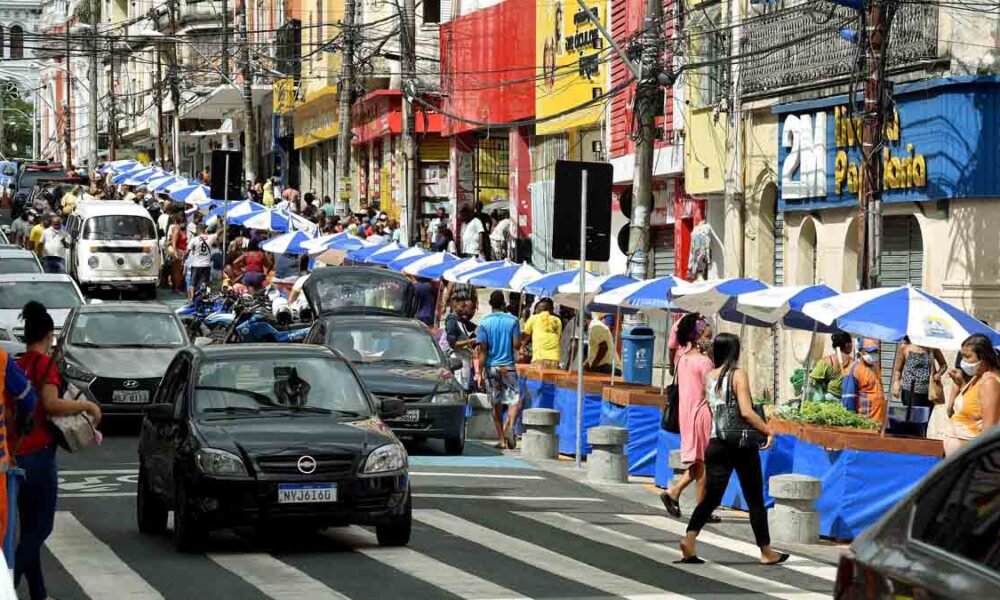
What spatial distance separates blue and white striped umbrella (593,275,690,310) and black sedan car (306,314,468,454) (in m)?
2.51

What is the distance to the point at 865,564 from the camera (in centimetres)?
600

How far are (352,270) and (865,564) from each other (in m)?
26.1

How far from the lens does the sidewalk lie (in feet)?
52.8

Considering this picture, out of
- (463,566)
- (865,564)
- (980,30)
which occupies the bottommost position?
(463,566)

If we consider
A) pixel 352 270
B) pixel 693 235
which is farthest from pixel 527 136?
pixel 352 270

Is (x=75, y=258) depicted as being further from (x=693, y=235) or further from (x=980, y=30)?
(x=980, y=30)

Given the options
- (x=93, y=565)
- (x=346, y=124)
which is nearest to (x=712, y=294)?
(x=93, y=565)

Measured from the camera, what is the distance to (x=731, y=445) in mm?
14453

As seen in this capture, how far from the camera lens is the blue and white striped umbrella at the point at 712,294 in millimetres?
22984

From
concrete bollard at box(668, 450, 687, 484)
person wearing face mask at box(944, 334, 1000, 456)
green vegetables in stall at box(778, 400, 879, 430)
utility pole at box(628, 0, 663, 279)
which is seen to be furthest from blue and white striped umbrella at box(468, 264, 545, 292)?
person wearing face mask at box(944, 334, 1000, 456)

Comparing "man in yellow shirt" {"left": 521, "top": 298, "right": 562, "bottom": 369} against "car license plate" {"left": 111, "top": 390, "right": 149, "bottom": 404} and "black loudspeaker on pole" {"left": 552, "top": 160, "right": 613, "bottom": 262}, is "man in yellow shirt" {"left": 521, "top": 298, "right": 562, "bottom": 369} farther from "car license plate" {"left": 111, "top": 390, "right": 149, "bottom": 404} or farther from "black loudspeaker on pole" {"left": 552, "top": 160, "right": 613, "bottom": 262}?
"car license plate" {"left": 111, "top": 390, "right": 149, "bottom": 404}

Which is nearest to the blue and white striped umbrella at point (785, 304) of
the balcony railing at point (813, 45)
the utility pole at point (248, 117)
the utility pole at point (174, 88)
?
the balcony railing at point (813, 45)

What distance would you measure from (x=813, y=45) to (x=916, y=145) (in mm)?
4479

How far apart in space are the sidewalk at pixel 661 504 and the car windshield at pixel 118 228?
904 inches
